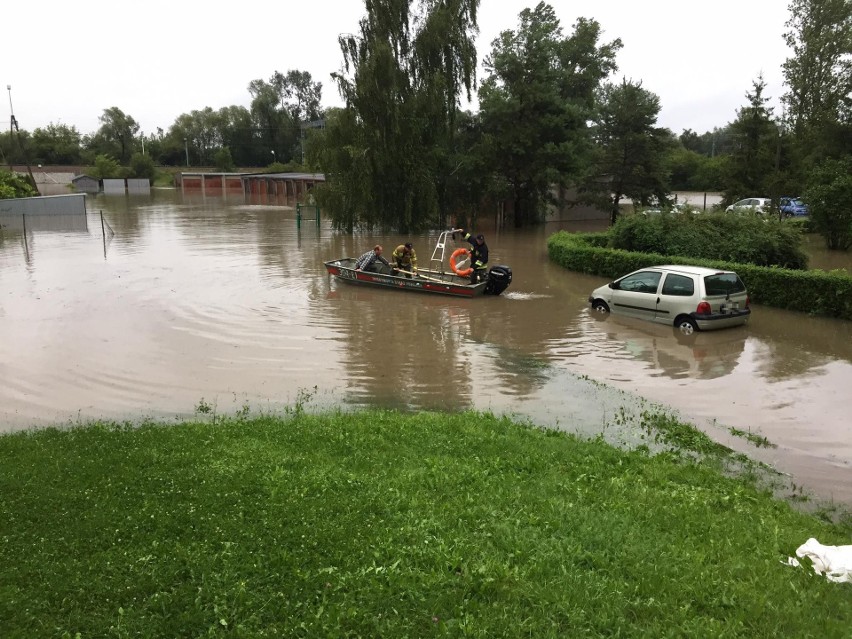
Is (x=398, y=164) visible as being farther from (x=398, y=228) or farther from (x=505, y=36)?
(x=505, y=36)

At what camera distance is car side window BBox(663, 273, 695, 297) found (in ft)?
52.9

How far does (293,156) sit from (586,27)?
3150 inches

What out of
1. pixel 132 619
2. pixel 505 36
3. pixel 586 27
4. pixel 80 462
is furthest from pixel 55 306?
pixel 586 27

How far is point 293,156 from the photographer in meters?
124

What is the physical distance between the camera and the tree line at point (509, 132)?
3572cm

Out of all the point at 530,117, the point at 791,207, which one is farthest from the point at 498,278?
the point at 791,207

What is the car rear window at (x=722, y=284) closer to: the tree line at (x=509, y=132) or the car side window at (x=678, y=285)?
the car side window at (x=678, y=285)

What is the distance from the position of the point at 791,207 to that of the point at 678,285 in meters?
32.2

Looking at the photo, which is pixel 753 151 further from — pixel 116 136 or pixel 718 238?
pixel 116 136

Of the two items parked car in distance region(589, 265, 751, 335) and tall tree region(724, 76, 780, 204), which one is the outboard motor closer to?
parked car in distance region(589, 265, 751, 335)

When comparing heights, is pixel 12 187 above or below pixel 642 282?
above

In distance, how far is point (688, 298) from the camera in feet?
52.4

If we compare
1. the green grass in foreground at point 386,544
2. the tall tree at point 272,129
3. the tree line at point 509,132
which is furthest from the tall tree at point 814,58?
the tall tree at point 272,129

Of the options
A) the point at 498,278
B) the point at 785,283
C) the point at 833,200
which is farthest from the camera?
the point at 833,200
